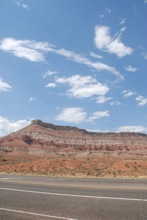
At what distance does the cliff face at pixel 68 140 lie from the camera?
6063 inches

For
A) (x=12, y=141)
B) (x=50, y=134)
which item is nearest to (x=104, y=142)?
(x=50, y=134)

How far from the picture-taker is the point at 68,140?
175125mm

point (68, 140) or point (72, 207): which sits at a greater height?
point (68, 140)

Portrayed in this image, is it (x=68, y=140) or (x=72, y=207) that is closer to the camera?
(x=72, y=207)

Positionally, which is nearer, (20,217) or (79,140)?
(20,217)

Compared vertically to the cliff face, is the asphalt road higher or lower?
lower

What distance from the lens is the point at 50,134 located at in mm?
175625

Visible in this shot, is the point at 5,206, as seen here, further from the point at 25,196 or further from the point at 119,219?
the point at 119,219

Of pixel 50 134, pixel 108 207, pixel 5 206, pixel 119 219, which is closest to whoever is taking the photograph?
pixel 119 219

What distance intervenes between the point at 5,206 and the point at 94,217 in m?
4.08

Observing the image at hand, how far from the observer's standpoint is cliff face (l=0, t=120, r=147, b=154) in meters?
154

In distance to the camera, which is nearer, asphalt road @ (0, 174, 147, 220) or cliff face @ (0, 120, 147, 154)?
asphalt road @ (0, 174, 147, 220)

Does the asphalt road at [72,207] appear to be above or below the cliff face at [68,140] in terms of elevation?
below

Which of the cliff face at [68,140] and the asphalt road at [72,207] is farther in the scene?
the cliff face at [68,140]
